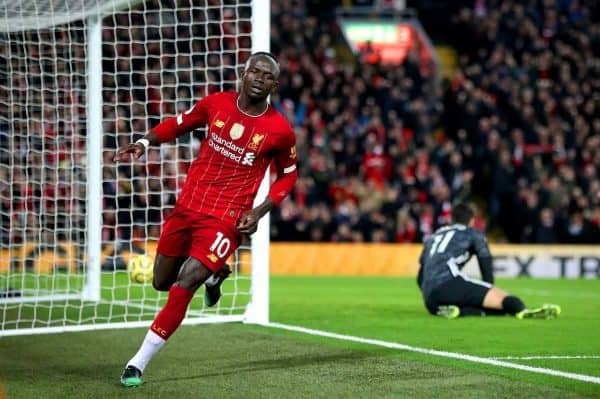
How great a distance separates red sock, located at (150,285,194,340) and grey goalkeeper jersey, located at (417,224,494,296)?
5030 mm

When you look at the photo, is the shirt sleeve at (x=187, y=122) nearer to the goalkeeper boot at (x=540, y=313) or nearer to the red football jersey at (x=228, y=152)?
the red football jersey at (x=228, y=152)

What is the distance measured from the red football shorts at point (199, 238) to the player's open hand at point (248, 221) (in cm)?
13

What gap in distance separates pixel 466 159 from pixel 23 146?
12977 millimetres

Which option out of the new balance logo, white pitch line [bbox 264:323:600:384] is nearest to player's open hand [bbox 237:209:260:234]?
the new balance logo

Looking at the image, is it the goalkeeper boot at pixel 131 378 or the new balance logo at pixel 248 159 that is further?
the new balance logo at pixel 248 159

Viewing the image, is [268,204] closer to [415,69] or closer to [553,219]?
[553,219]

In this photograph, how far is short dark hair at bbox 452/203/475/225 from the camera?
11969 mm

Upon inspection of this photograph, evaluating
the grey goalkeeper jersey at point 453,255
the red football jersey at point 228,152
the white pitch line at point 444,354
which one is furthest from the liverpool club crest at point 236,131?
the grey goalkeeper jersey at point 453,255

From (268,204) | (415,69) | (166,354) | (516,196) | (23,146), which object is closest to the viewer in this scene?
(268,204)

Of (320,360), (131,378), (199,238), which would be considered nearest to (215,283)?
(320,360)

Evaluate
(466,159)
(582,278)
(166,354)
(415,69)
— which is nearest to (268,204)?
(166,354)

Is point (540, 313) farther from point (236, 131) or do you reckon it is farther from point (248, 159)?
point (236, 131)

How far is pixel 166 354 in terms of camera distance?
8.71 m

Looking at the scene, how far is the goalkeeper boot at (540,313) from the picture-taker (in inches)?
466
